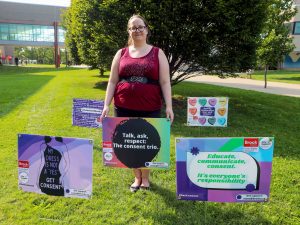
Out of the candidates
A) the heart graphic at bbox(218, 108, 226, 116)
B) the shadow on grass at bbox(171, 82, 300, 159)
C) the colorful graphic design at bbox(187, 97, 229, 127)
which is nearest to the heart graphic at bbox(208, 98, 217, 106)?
the colorful graphic design at bbox(187, 97, 229, 127)

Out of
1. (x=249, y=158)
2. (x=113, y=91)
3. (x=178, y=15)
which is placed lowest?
(x=249, y=158)

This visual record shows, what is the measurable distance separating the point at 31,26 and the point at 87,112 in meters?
51.9

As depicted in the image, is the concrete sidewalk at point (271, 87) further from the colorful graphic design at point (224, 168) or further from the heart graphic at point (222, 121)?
the colorful graphic design at point (224, 168)

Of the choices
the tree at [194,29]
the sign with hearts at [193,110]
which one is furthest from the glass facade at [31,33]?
the sign with hearts at [193,110]

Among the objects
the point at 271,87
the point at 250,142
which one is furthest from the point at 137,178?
the point at 271,87

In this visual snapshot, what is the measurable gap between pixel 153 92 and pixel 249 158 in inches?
45.7

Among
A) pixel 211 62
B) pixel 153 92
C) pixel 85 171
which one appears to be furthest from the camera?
pixel 211 62

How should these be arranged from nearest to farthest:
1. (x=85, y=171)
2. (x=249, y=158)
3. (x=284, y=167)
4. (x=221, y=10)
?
1. (x=249, y=158)
2. (x=85, y=171)
3. (x=284, y=167)
4. (x=221, y=10)

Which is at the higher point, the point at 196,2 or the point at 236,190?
the point at 196,2

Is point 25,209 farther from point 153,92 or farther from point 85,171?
point 153,92

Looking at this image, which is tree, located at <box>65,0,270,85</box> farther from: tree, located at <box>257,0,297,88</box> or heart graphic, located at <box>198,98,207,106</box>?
tree, located at <box>257,0,297,88</box>

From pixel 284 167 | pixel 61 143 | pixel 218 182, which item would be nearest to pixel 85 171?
pixel 61 143

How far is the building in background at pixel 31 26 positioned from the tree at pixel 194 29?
45.1 m

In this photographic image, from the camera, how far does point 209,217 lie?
122 inches
